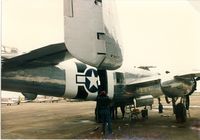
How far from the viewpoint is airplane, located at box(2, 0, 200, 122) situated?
7055mm

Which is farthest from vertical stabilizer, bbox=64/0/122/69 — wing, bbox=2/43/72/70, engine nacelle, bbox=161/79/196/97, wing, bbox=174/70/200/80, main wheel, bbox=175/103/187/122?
main wheel, bbox=175/103/187/122

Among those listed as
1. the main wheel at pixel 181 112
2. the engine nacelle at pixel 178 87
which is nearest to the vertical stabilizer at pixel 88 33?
the engine nacelle at pixel 178 87

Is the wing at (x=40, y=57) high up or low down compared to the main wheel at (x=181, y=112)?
up

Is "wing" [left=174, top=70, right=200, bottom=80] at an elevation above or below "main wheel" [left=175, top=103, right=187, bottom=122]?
above

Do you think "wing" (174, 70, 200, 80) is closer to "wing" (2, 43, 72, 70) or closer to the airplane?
the airplane

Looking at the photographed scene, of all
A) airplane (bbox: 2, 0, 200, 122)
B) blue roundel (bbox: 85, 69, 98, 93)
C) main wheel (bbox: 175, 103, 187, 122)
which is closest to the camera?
airplane (bbox: 2, 0, 200, 122)

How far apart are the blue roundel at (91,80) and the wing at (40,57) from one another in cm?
284

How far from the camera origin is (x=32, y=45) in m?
10.0

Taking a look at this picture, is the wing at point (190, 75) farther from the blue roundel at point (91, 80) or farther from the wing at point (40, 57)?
the wing at point (40, 57)

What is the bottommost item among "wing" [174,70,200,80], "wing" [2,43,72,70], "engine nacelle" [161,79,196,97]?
"engine nacelle" [161,79,196,97]

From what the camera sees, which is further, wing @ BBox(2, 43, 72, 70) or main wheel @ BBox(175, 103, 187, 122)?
main wheel @ BBox(175, 103, 187, 122)

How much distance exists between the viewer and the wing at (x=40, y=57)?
748 centimetres

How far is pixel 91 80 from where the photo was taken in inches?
492

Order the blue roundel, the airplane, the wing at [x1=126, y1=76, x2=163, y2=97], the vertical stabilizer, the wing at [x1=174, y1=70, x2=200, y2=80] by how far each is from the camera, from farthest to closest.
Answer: the wing at [x1=126, y1=76, x2=163, y2=97], the blue roundel, the wing at [x1=174, y1=70, x2=200, y2=80], the airplane, the vertical stabilizer
